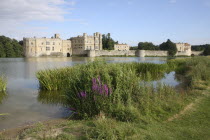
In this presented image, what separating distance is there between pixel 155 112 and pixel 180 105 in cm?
98

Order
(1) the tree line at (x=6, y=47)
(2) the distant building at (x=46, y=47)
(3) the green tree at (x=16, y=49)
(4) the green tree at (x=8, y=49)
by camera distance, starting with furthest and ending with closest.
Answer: (2) the distant building at (x=46, y=47) → (3) the green tree at (x=16, y=49) → (4) the green tree at (x=8, y=49) → (1) the tree line at (x=6, y=47)

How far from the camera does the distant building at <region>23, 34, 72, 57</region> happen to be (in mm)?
69188

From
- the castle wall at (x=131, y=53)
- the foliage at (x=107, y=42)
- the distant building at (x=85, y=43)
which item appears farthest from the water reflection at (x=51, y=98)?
the foliage at (x=107, y=42)

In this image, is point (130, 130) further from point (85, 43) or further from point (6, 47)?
point (85, 43)

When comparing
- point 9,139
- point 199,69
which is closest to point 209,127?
point 9,139

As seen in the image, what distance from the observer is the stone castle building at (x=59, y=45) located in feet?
228

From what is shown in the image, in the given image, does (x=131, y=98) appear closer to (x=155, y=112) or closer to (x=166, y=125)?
(x=155, y=112)

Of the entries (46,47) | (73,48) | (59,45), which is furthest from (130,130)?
(73,48)

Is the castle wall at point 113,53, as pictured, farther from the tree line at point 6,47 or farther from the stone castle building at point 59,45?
the tree line at point 6,47

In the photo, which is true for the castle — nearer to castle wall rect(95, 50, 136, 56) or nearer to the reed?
castle wall rect(95, 50, 136, 56)

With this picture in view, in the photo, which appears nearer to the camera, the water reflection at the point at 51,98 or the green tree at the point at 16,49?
the water reflection at the point at 51,98

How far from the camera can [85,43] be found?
75.0 metres

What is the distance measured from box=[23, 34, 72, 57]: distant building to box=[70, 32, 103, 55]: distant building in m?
2.70

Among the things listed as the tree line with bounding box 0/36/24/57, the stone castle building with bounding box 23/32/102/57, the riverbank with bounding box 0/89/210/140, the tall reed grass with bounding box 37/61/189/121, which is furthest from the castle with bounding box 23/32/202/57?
the riverbank with bounding box 0/89/210/140
